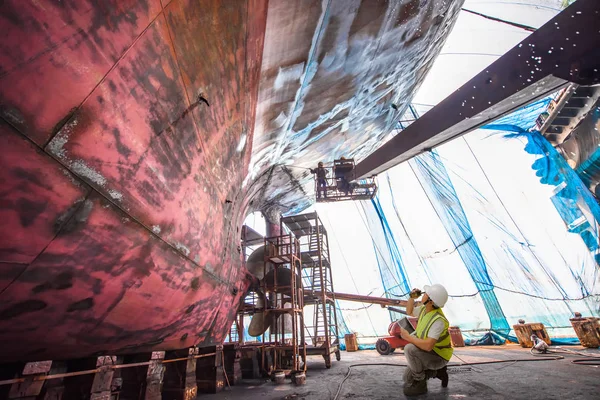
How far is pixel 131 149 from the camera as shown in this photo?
6.03 feet

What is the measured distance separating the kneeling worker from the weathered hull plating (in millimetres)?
2560

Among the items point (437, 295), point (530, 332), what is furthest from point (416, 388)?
point (530, 332)

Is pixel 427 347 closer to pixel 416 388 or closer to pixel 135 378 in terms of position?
pixel 416 388

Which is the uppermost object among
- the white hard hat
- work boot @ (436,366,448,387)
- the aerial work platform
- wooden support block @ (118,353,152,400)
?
the aerial work platform

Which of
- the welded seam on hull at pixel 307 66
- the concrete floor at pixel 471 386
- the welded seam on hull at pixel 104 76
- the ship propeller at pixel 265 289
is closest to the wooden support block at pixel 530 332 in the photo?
the concrete floor at pixel 471 386

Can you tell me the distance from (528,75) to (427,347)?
3.68 meters

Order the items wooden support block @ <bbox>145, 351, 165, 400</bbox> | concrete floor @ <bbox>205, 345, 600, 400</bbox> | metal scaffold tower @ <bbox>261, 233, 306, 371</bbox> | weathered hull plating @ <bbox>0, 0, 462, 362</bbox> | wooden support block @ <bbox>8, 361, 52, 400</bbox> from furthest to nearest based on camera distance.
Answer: metal scaffold tower @ <bbox>261, 233, 306, 371</bbox>, concrete floor @ <bbox>205, 345, 600, 400</bbox>, wooden support block @ <bbox>145, 351, 165, 400</bbox>, wooden support block @ <bbox>8, 361, 52, 400</bbox>, weathered hull plating @ <bbox>0, 0, 462, 362</bbox>

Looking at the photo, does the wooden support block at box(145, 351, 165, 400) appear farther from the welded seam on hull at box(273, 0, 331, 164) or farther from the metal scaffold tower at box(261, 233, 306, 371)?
the welded seam on hull at box(273, 0, 331, 164)

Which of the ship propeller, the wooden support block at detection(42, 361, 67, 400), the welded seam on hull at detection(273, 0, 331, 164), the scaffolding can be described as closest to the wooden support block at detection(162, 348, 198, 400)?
the wooden support block at detection(42, 361, 67, 400)

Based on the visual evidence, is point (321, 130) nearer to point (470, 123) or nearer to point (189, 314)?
point (470, 123)

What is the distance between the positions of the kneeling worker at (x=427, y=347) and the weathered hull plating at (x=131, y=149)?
8.40ft

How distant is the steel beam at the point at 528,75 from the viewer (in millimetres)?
3191

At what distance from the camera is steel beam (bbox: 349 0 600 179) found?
10.5 ft

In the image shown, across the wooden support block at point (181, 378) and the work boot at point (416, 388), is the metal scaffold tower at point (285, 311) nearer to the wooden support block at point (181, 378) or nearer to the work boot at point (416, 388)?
the wooden support block at point (181, 378)
